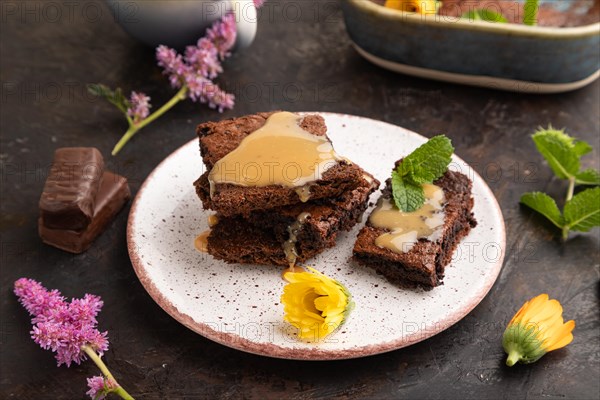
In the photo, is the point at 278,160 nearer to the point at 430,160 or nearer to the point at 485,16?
the point at 430,160

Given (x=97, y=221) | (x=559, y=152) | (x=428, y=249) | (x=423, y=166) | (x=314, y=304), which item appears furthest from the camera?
(x=559, y=152)

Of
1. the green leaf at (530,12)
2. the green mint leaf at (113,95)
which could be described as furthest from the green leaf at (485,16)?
the green mint leaf at (113,95)

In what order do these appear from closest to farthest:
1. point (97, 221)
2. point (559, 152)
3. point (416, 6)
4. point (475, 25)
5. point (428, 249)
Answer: point (428, 249) → point (97, 221) → point (559, 152) → point (475, 25) → point (416, 6)

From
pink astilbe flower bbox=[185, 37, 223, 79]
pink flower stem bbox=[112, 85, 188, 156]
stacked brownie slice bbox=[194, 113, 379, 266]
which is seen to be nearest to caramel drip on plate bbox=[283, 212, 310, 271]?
stacked brownie slice bbox=[194, 113, 379, 266]

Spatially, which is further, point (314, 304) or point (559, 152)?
point (559, 152)

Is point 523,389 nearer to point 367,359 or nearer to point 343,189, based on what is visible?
point 367,359

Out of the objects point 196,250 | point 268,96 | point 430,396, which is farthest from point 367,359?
point 268,96

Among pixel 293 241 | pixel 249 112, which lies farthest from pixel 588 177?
pixel 249 112
